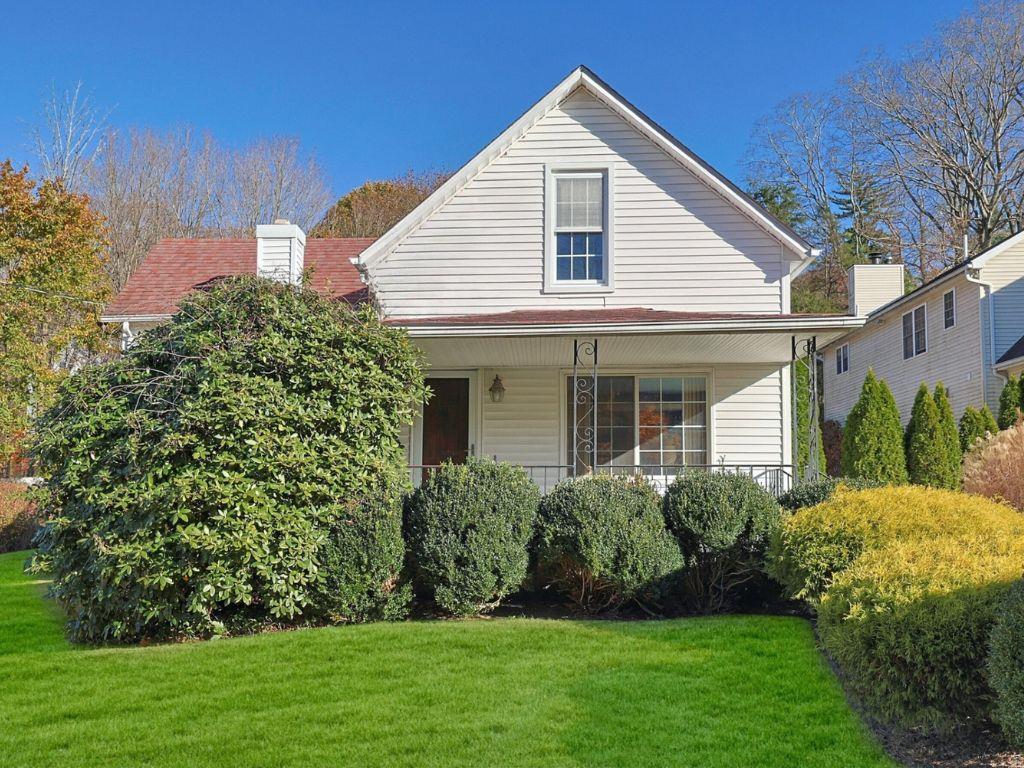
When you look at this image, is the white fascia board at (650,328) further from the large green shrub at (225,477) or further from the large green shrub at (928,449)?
the large green shrub at (928,449)

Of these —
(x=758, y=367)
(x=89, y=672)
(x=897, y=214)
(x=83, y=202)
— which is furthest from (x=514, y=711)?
(x=897, y=214)

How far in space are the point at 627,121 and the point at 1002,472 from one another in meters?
6.37

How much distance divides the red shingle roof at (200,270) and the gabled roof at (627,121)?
149 cm

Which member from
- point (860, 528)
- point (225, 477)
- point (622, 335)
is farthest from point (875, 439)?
point (225, 477)

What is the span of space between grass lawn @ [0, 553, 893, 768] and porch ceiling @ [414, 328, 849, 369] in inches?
140

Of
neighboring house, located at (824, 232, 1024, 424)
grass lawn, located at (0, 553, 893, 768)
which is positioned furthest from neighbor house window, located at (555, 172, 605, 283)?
neighboring house, located at (824, 232, 1024, 424)

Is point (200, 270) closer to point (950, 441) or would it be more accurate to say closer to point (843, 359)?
point (950, 441)

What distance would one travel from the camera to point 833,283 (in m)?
35.1

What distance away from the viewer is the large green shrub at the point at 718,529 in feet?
23.7

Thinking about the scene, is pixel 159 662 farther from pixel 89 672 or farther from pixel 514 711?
pixel 514 711

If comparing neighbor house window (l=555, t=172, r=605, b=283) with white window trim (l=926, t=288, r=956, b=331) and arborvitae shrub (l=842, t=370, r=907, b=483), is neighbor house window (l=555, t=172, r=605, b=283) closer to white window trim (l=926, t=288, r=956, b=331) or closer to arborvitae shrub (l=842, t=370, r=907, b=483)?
arborvitae shrub (l=842, t=370, r=907, b=483)

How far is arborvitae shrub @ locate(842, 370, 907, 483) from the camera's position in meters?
15.4

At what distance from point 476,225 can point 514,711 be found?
775cm

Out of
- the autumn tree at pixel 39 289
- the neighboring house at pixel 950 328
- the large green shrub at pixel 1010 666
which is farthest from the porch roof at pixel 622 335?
the autumn tree at pixel 39 289
